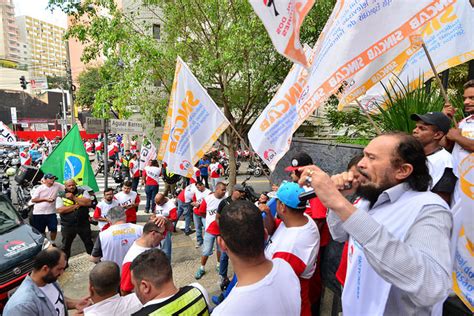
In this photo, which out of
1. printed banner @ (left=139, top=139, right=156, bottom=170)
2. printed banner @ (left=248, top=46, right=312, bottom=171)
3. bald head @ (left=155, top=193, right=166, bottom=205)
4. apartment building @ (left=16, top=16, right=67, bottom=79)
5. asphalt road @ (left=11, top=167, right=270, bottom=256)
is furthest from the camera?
apartment building @ (left=16, top=16, right=67, bottom=79)

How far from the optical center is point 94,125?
8.05 meters

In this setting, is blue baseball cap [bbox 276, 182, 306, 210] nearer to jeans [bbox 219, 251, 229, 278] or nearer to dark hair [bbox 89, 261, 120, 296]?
dark hair [bbox 89, 261, 120, 296]

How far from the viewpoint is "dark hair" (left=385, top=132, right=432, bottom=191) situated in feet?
5.41

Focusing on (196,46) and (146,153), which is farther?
(146,153)

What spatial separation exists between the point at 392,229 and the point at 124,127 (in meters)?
8.03

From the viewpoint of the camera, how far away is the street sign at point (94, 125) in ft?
26.0

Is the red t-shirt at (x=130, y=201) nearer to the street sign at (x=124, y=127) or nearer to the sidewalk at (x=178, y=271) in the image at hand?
the sidewalk at (x=178, y=271)

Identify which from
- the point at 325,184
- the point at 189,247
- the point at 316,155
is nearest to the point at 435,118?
the point at 325,184

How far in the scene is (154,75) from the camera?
9.35 meters

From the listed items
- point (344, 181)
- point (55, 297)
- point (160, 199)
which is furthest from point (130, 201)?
point (344, 181)

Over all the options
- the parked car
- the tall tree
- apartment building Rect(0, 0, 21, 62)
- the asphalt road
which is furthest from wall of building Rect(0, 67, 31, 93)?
the parked car

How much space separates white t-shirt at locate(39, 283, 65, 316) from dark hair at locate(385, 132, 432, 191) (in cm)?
Result: 317

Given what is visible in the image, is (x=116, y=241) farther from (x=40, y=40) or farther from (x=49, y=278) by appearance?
(x=40, y=40)

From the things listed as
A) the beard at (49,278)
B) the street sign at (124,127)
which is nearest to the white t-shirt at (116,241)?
the beard at (49,278)
